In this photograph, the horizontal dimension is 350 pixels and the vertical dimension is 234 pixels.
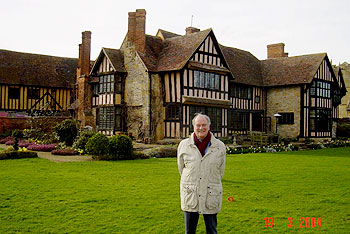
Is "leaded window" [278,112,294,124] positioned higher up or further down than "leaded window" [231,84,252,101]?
further down

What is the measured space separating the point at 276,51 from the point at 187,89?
49.3 ft

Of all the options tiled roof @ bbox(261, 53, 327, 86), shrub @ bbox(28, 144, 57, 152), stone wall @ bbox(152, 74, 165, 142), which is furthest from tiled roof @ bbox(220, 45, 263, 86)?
shrub @ bbox(28, 144, 57, 152)

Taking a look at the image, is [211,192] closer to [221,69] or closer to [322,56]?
[221,69]

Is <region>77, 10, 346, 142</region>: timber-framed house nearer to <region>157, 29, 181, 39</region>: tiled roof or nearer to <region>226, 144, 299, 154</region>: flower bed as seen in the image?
<region>157, 29, 181, 39</region>: tiled roof

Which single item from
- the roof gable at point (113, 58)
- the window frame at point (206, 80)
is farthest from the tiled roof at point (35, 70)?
the window frame at point (206, 80)

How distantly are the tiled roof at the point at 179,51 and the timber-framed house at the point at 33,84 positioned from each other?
989cm

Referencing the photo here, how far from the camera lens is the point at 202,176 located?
4305mm

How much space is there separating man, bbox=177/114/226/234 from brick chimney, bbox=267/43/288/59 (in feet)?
103

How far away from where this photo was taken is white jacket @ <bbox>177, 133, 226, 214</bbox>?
14.0 ft

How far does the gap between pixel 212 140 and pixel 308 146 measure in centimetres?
2015

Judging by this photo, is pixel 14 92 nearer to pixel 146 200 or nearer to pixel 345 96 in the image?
pixel 146 200

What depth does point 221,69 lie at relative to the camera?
24250mm

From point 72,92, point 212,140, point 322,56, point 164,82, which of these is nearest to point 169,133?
point 164,82

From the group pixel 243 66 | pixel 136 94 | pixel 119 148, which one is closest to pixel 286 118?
pixel 243 66
